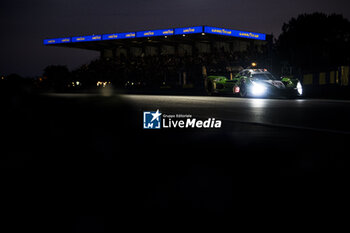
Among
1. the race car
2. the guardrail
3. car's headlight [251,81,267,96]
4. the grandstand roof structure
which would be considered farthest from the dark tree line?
car's headlight [251,81,267,96]

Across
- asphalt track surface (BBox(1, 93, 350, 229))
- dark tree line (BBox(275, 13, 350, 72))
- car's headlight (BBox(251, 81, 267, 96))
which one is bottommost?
asphalt track surface (BBox(1, 93, 350, 229))

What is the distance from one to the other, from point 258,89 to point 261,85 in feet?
1.03

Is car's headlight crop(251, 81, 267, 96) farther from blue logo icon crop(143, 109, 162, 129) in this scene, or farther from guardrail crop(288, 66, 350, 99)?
blue logo icon crop(143, 109, 162, 129)

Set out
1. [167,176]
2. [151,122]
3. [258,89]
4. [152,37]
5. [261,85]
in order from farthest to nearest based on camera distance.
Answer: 1. [152,37]
2. [258,89]
3. [261,85]
4. [151,122]
5. [167,176]

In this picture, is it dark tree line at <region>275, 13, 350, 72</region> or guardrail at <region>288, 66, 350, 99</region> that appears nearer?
guardrail at <region>288, 66, 350, 99</region>

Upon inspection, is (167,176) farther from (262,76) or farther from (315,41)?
(315,41)

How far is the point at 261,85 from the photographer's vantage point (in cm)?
2166

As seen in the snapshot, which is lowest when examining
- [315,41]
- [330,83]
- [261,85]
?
[330,83]

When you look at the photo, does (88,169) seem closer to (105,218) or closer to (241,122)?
(105,218)

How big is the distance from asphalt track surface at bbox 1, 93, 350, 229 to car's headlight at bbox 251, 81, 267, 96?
12703mm

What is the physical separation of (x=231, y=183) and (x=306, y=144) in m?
3.26

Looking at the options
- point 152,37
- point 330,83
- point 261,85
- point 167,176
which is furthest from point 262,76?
point 152,37

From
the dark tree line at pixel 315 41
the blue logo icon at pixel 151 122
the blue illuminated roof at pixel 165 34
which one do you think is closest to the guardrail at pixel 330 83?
the blue logo icon at pixel 151 122

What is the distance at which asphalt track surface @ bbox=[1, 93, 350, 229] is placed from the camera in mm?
3607
